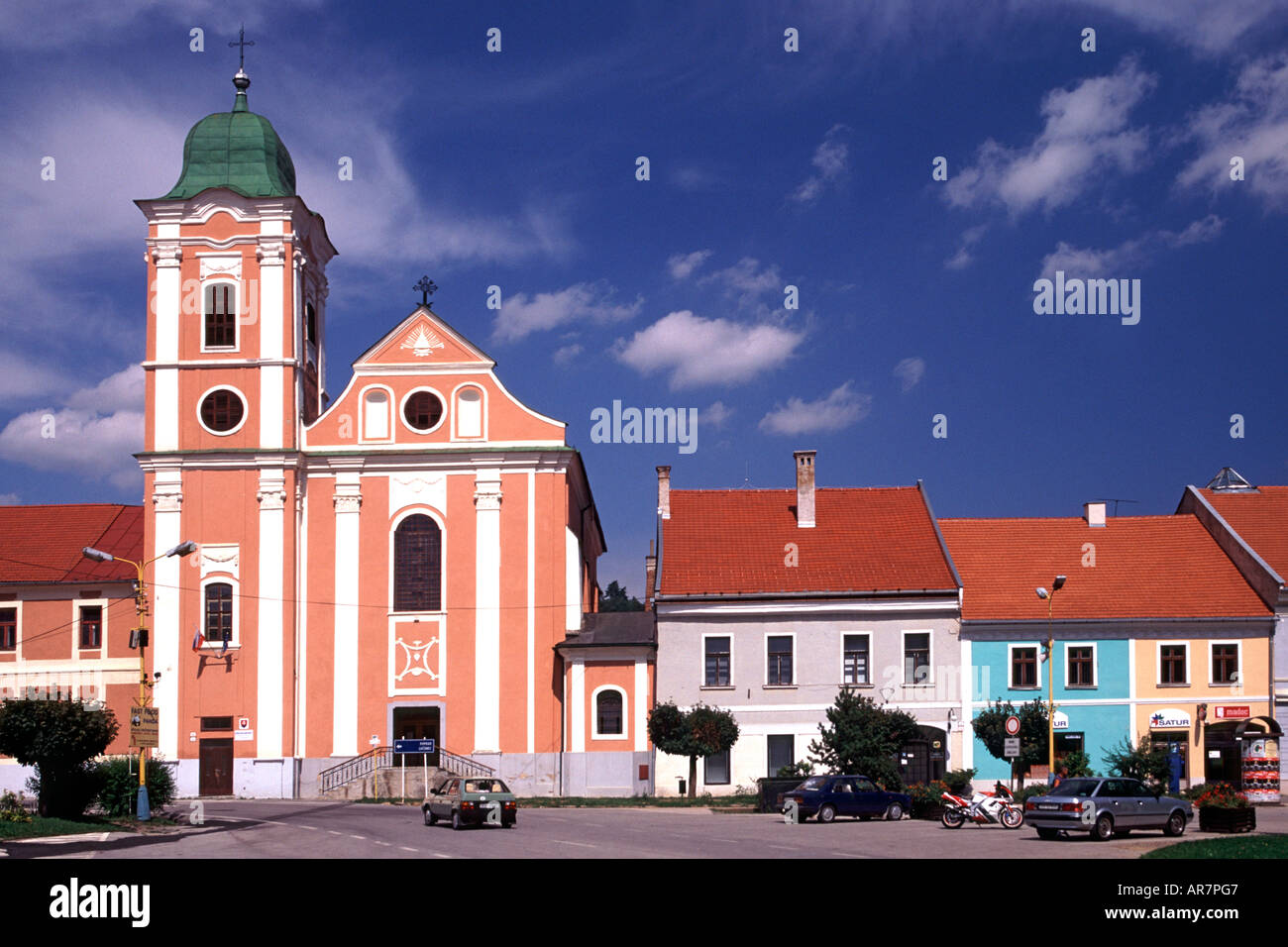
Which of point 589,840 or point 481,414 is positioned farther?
point 481,414

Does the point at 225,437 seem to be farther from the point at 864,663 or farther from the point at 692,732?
the point at 864,663

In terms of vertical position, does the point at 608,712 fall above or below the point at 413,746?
above

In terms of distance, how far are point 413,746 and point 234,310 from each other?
1745 cm

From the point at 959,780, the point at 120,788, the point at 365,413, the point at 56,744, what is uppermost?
the point at 365,413

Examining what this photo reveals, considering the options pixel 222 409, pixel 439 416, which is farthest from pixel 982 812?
pixel 222 409

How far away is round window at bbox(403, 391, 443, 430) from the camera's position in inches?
2041

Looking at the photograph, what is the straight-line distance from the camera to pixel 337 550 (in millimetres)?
51062

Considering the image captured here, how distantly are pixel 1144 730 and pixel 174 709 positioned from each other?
33.5 meters

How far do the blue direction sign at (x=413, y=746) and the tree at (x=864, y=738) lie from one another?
1311cm
